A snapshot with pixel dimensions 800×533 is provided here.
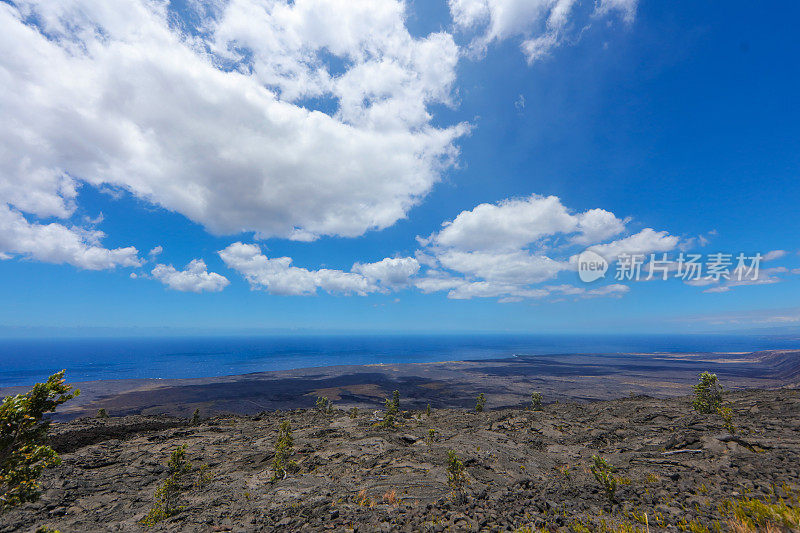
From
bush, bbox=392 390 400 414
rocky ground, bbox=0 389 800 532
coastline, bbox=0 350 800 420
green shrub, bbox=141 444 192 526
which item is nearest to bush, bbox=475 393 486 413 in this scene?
bush, bbox=392 390 400 414

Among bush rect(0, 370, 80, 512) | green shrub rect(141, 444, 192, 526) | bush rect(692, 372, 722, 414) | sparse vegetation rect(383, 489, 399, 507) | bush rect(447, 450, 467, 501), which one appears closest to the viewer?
bush rect(0, 370, 80, 512)

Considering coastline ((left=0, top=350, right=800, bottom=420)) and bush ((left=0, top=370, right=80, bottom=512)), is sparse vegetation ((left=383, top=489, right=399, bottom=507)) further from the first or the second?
coastline ((left=0, top=350, right=800, bottom=420))

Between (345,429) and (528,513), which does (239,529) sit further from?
(345,429)

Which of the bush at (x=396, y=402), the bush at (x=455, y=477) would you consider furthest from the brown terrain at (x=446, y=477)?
the bush at (x=396, y=402)

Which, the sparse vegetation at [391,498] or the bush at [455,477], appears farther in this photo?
the bush at [455,477]

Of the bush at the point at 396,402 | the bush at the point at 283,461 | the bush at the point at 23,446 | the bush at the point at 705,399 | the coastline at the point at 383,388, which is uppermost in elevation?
the bush at the point at 23,446

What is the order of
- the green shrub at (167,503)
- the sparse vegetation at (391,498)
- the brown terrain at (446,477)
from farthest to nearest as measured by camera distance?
the green shrub at (167,503) < the sparse vegetation at (391,498) < the brown terrain at (446,477)

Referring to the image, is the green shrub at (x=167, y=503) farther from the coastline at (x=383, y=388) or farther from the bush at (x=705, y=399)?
the coastline at (x=383, y=388)

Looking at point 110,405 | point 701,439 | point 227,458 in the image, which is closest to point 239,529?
point 227,458
